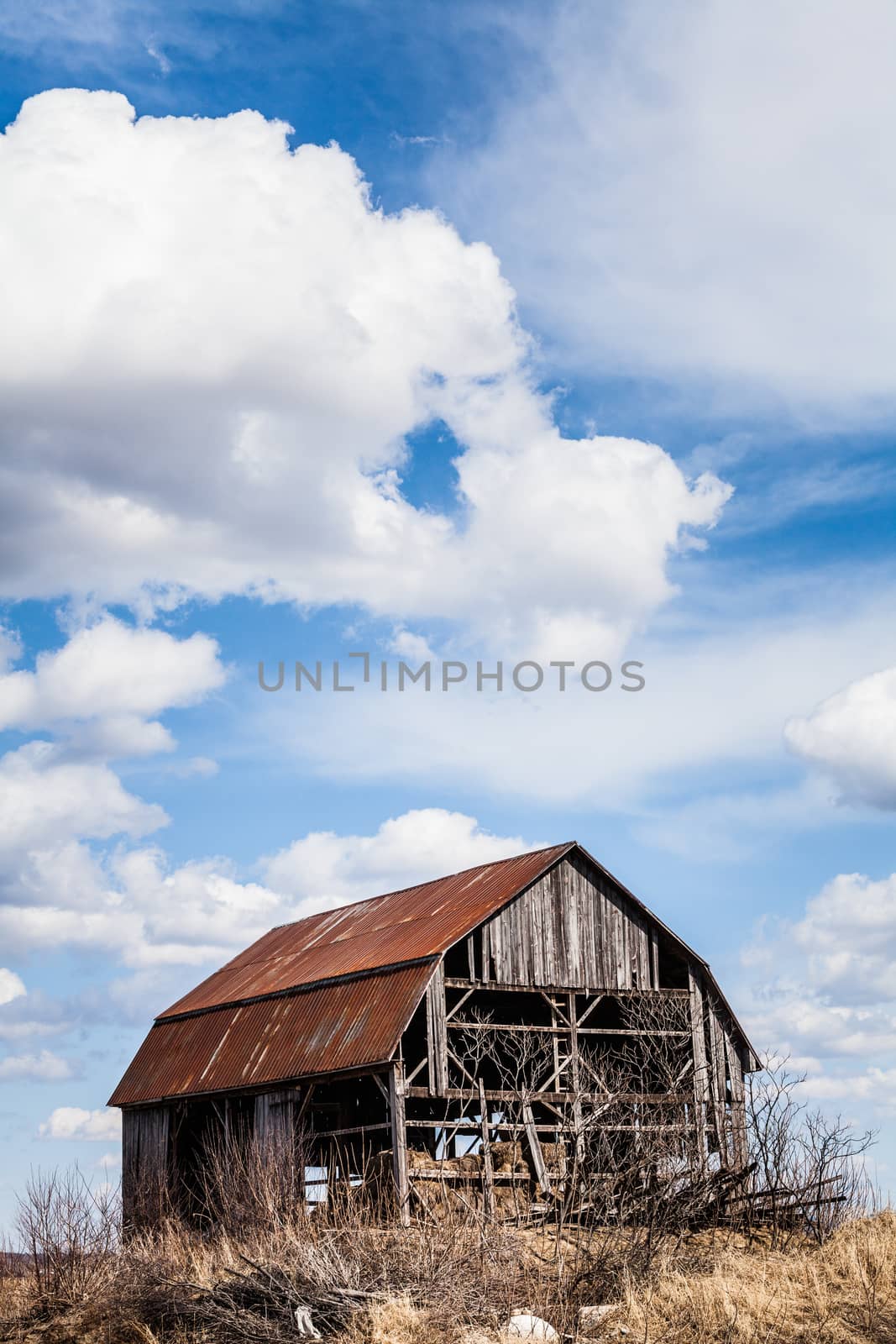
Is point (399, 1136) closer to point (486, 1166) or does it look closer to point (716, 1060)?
point (486, 1166)

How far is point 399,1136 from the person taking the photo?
87.2 feet

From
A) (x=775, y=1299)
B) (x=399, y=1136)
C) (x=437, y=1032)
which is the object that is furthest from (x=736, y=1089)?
(x=775, y=1299)

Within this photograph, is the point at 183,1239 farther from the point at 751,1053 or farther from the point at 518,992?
the point at 751,1053

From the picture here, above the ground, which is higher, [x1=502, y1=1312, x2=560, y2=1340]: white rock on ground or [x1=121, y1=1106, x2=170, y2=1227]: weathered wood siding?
[x1=121, y1=1106, x2=170, y2=1227]: weathered wood siding

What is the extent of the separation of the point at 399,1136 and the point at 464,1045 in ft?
15.8

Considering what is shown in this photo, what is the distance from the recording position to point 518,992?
30188mm

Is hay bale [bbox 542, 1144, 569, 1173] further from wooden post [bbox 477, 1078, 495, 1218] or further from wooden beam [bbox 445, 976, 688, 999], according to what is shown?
wooden beam [bbox 445, 976, 688, 999]

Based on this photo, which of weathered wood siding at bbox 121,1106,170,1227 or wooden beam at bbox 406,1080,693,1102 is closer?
wooden beam at bbox 406,1080,693,1102

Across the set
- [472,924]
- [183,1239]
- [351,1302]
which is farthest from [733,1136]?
[351,1302]

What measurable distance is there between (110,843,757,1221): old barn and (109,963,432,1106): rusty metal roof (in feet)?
0.16

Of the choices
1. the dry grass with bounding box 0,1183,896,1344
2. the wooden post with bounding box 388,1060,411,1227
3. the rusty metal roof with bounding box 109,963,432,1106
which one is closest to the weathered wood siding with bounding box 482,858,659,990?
the rusty metal roof with bounding box 109,963,432,1106

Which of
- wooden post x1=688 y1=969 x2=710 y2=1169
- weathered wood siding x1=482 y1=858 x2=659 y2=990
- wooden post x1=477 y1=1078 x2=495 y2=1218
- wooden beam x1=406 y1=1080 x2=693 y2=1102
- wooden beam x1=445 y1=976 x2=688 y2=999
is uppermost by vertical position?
weathered wood siding x1=482 y1=858 x2=659 y2=990

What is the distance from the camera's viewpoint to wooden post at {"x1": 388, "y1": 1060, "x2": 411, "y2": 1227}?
26266mm

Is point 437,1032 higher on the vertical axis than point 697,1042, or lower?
higher
